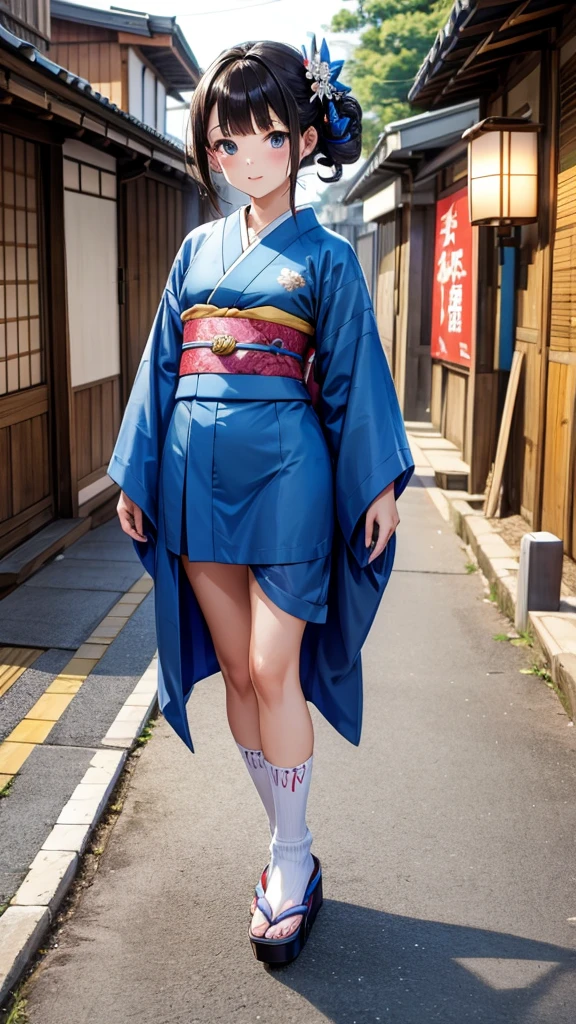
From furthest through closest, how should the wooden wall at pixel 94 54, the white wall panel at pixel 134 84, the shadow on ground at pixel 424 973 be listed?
1. the white wall panel at pixel 134 84
2. the wooden wall at pixel 94 54
3. the shadow on ground at pixel 424 973

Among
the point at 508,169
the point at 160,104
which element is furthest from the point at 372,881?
the point at 160,104

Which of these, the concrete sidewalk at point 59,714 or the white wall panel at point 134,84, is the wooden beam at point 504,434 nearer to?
the concrete sidewalk at point 59,714

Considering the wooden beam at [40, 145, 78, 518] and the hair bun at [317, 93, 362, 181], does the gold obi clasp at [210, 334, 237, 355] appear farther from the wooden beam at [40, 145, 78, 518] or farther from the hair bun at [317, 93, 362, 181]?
the wooden beam at [40, 145, 78, 518]

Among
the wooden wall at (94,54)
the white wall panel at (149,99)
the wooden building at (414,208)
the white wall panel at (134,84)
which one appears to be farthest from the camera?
the white wall panel at (149,99)

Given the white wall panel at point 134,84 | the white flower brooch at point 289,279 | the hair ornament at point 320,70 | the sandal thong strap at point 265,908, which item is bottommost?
the sandal thong strap at point 265,908

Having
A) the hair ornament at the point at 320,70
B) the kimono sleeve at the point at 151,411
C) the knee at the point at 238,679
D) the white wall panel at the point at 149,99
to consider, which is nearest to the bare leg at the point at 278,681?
the knee at the point at 238,679

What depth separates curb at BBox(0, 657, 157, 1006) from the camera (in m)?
3.09

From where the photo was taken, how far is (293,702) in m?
3.25

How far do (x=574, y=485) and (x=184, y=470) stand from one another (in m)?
4.61

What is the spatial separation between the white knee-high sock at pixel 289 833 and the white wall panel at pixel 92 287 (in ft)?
22.3

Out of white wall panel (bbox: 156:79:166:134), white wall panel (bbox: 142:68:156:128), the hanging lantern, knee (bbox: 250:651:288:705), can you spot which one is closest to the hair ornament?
knee (bbox: 250:651:288:705)

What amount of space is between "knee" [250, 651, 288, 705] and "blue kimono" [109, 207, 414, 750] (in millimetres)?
167

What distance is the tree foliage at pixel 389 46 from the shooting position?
96.3 feet

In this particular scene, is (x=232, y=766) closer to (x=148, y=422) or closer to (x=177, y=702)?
(x=177, y=702)
